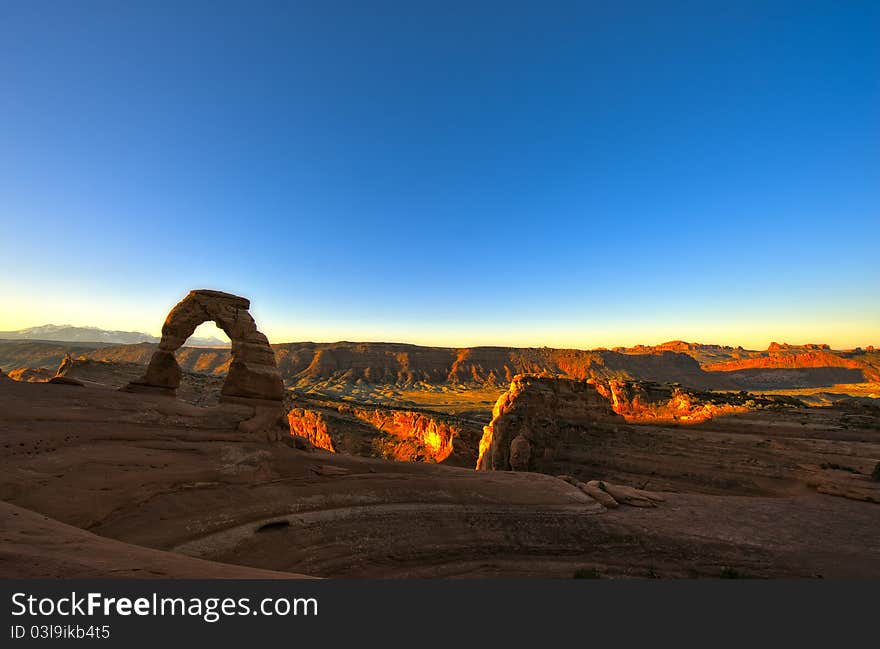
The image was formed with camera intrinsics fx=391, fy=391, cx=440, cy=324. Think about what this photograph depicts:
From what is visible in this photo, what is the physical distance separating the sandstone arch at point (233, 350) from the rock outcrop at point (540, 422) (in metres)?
18.2

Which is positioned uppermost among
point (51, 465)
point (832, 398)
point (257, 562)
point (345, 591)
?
point (345, 591)

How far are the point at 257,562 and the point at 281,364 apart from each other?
130614mm

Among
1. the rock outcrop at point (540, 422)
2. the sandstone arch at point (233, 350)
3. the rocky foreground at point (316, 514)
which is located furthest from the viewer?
the rock outcrop at point (540, 422)

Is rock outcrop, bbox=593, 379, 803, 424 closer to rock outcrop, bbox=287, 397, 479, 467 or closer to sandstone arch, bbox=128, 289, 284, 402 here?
rock outcrop, bbox=287, 397, 479, 467

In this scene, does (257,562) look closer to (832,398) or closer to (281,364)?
(832,398)

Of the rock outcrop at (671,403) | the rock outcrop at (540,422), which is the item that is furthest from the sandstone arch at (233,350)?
the rock outcrop at (671,403)

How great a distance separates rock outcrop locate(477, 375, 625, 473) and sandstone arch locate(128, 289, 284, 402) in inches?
717

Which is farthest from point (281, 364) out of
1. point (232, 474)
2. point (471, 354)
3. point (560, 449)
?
point (232, 474)

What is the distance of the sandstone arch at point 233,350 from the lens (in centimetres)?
2089

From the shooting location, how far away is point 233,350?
2178 cm

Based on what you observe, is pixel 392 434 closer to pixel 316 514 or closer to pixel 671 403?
pixel 316 514

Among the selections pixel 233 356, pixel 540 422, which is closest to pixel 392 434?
pixel 540 422

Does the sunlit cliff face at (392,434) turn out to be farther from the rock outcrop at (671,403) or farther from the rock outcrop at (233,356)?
the rock outcrop at (671,403)

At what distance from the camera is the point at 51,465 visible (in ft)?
Answer: 37.9
